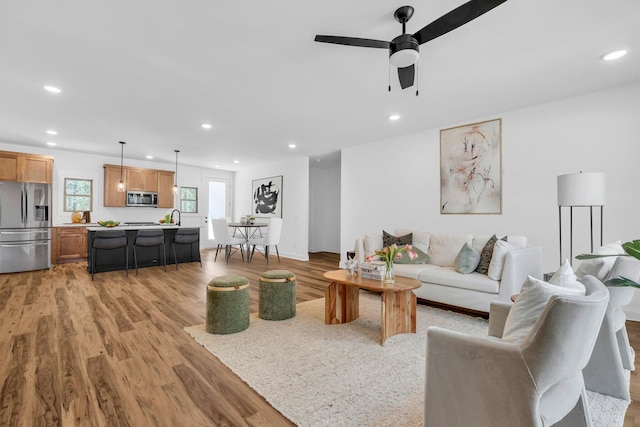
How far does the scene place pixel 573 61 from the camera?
279cm

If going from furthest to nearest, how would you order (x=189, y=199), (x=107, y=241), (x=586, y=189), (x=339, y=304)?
1. (x=189, y=199)
2. (x=107, y=241)
3. (x=339, y=304)
4. (x=586, y=189)

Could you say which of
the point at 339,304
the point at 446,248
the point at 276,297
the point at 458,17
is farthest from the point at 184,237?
the point at 458,17

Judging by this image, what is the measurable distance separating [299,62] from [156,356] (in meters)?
2.84

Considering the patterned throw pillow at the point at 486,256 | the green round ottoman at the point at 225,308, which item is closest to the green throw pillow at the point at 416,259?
the patterned throw pillow at the point at 486,256

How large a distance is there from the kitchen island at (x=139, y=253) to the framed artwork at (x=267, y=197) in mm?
2371

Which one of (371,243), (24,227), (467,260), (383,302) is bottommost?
(383,302)

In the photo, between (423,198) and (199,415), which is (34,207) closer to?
(199,415)

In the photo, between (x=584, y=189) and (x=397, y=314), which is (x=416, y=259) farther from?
(x=584, y=189)

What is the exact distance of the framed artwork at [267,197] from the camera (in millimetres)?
8014

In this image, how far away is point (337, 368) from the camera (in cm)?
218

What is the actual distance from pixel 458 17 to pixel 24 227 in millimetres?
7426

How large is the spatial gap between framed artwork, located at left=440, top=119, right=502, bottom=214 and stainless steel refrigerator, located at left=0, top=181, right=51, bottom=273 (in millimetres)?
7369

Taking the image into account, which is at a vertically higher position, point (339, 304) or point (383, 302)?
point (383, 302)

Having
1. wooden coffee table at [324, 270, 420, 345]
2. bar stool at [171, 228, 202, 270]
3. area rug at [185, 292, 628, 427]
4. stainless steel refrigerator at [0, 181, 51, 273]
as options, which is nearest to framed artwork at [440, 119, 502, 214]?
area rug at [185, 292, 628, 427]
